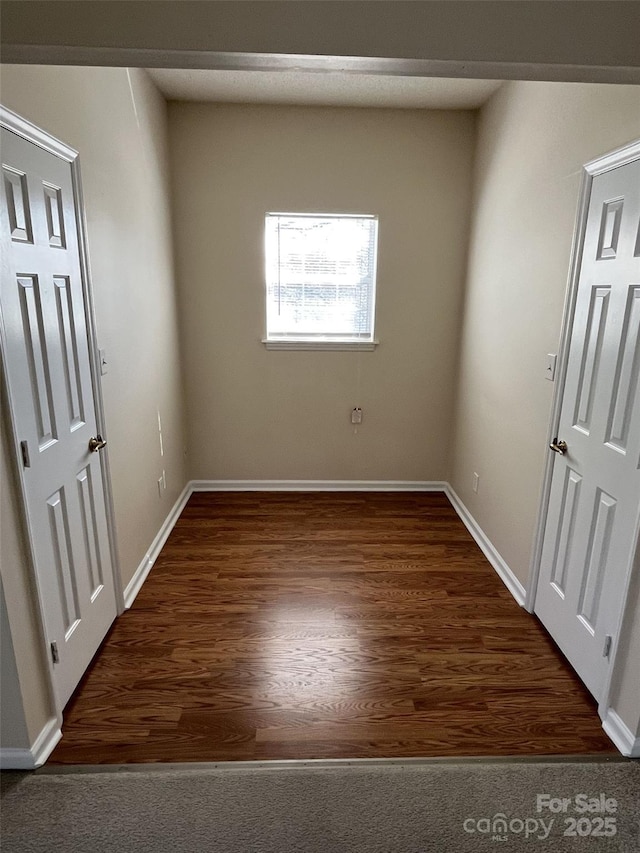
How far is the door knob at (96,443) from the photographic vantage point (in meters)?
2.18

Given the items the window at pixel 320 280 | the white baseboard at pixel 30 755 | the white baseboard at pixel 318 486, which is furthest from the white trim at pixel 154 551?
the window at pixel 320 280

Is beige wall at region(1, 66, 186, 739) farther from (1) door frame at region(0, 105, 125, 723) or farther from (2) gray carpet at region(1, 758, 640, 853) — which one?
(2) gray carpet at region(1, 758, 640, 853)

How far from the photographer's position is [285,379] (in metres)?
3.93

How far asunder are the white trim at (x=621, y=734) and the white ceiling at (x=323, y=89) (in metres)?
3.26

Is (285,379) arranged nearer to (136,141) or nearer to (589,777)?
(136,141)

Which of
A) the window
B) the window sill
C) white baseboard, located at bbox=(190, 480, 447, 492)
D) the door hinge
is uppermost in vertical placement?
the window

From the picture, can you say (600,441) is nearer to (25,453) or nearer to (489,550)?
(489,550)

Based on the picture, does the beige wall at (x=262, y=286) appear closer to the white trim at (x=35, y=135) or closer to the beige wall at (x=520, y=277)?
the beige wall at (x=520, y=277)

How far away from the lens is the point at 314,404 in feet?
13.1

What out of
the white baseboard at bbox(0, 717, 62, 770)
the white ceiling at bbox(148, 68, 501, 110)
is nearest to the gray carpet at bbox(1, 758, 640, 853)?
the white baseboard at bbox(0, 717, 62, 770)

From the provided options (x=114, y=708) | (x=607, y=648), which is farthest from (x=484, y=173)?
(x=114, y=708)

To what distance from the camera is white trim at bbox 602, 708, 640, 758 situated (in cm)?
178

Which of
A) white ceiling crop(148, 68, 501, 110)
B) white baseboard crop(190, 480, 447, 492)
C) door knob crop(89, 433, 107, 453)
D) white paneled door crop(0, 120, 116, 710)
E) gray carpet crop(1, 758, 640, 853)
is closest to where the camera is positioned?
gray carpet crop(1, 758, 640, 853)

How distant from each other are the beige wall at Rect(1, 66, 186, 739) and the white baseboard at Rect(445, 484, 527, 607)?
2128 mm
